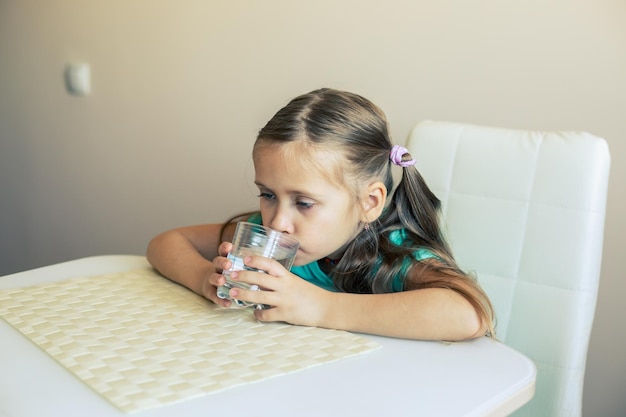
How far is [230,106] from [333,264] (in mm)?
888

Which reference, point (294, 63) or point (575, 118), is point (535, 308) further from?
point (294, 63)

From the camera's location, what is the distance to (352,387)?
78cm

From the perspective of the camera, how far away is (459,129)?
1.33 metres

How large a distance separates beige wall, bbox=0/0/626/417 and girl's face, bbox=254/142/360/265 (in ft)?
1.88

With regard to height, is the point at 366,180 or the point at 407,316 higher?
the point at 366,180

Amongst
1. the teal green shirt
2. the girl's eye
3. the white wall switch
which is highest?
the white wall switch

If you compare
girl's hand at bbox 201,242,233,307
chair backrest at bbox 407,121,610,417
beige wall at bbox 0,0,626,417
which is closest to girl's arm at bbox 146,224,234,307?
girl's hand at bbox 201,242,233,307

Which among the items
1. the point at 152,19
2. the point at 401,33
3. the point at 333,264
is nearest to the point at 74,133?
the point at 152,19

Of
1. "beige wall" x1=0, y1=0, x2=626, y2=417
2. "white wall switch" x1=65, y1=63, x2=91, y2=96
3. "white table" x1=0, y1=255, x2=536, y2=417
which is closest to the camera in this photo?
"white table" x1=0, y1=255, x2=536, y2=417

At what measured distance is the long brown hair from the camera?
45.5 inches

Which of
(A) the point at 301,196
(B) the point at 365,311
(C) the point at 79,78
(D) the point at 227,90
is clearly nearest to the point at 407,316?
(B) the point at 365,311

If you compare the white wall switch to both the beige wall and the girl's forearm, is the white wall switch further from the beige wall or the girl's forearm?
the girl's forearm

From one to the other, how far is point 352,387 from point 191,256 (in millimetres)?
480

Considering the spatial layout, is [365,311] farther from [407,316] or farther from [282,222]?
[282,222]
